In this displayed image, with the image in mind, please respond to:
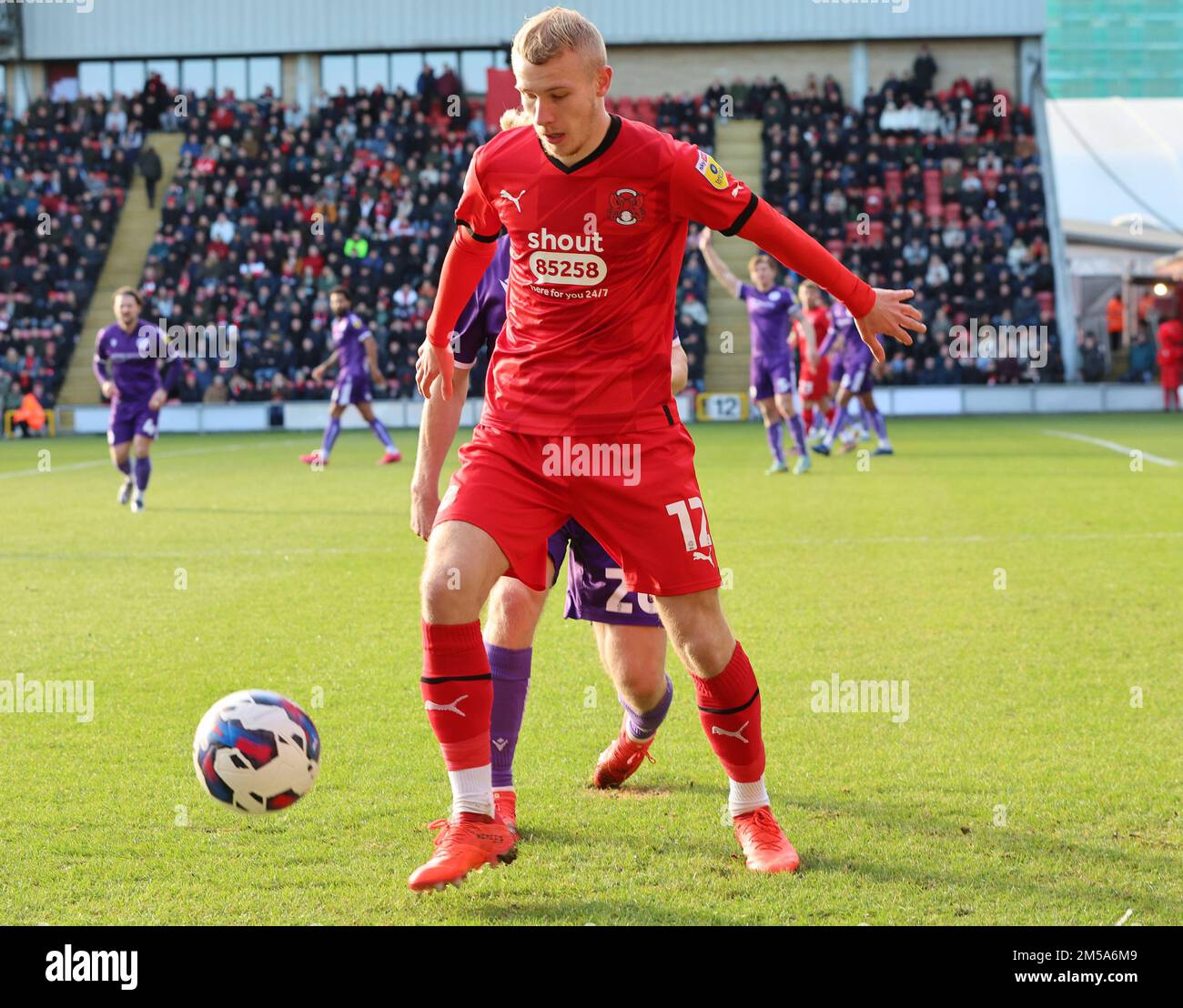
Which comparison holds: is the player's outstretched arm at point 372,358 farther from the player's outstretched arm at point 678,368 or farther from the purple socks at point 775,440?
the player's outstretched arm at point 678,368

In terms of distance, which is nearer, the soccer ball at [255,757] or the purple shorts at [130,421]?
the soccer ball at [255,757]

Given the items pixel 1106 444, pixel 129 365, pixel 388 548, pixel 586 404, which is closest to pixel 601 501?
pixel 586 404

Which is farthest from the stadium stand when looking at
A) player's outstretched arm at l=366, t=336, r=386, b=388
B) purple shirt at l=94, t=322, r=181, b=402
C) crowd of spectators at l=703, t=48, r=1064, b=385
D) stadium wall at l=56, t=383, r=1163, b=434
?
purple shirt at l=94, t=322, r=181, b=402

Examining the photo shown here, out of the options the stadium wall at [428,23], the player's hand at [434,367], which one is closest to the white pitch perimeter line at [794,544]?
the player's hand at [434,367]

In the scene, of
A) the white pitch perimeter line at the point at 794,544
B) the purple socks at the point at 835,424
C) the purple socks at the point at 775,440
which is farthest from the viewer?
the purple socks at the point at 835,424

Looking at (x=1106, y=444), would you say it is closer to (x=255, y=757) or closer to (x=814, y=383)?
(x=814, y=383)

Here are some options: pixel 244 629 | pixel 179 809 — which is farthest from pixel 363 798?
pixel 244 629

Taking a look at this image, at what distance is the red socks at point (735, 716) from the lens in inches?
166

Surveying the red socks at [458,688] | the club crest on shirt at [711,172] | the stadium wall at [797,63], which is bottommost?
the red socks at [458,688]

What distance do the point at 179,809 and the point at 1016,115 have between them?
3671 cm

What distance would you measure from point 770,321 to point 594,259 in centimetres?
1333

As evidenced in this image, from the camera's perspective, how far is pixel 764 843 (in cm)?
409

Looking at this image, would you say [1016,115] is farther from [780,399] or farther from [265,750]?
[265,750]

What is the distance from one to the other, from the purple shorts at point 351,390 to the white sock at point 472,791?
52.5 ft
